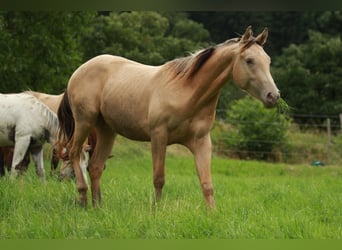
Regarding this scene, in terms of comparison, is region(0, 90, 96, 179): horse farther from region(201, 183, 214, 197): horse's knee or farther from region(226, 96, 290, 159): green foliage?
region(226, 96, 290, 159): green foliage

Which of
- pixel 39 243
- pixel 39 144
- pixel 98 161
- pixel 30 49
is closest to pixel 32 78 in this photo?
pixel 30 49

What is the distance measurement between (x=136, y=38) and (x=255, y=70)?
20.3m

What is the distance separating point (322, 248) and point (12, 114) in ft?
23.8

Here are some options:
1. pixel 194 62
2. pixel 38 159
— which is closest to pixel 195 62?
pixel 194 62

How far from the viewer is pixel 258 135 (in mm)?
18578

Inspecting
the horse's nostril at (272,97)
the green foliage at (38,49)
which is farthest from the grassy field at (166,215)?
the green foliage at (38,49)

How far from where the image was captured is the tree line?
999 centimetres

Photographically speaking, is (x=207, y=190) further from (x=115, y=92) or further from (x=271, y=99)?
(x=115, y=92)

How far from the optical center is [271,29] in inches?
1316

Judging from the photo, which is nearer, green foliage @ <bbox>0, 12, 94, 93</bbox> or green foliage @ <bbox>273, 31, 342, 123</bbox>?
green foliage @ <bbox>0, 12, 94, 93</bbox>

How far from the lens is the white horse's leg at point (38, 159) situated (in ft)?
24.7

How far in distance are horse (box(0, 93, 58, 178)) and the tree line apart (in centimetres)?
91

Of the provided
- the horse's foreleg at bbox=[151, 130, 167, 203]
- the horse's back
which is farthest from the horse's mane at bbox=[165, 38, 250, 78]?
the horse's foreleg at bbox=[151, 130, 167, 203]

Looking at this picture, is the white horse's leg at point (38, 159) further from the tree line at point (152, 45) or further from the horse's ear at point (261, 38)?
the horse's ear at point (261, 38)
